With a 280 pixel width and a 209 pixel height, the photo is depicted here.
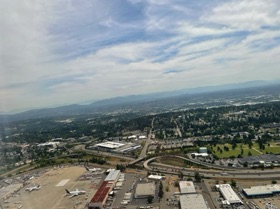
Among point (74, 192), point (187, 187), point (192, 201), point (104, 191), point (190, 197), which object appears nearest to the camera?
point (192, 201)

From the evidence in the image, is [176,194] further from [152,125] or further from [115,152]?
[152,125]

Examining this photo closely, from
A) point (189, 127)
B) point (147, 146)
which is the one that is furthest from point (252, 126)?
point (147, 146)

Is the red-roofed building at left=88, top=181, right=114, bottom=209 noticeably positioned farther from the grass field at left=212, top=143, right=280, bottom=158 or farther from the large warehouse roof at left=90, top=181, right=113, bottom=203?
the grass field at left=212, top=143, right=280, bottom=158

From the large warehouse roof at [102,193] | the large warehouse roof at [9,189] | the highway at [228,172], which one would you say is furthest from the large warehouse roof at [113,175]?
the large warehouse roof at [9,189]

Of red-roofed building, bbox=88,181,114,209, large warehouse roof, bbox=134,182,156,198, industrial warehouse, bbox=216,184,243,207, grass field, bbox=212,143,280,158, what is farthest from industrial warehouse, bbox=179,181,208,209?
grass field, bbox=212,143,280,158

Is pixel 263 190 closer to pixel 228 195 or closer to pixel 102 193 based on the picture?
pixel 228 195

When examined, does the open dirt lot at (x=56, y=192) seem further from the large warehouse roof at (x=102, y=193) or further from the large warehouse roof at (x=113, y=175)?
the large warehouse roof at (x=113, y=175)

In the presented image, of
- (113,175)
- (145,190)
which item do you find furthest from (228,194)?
(113,175)
